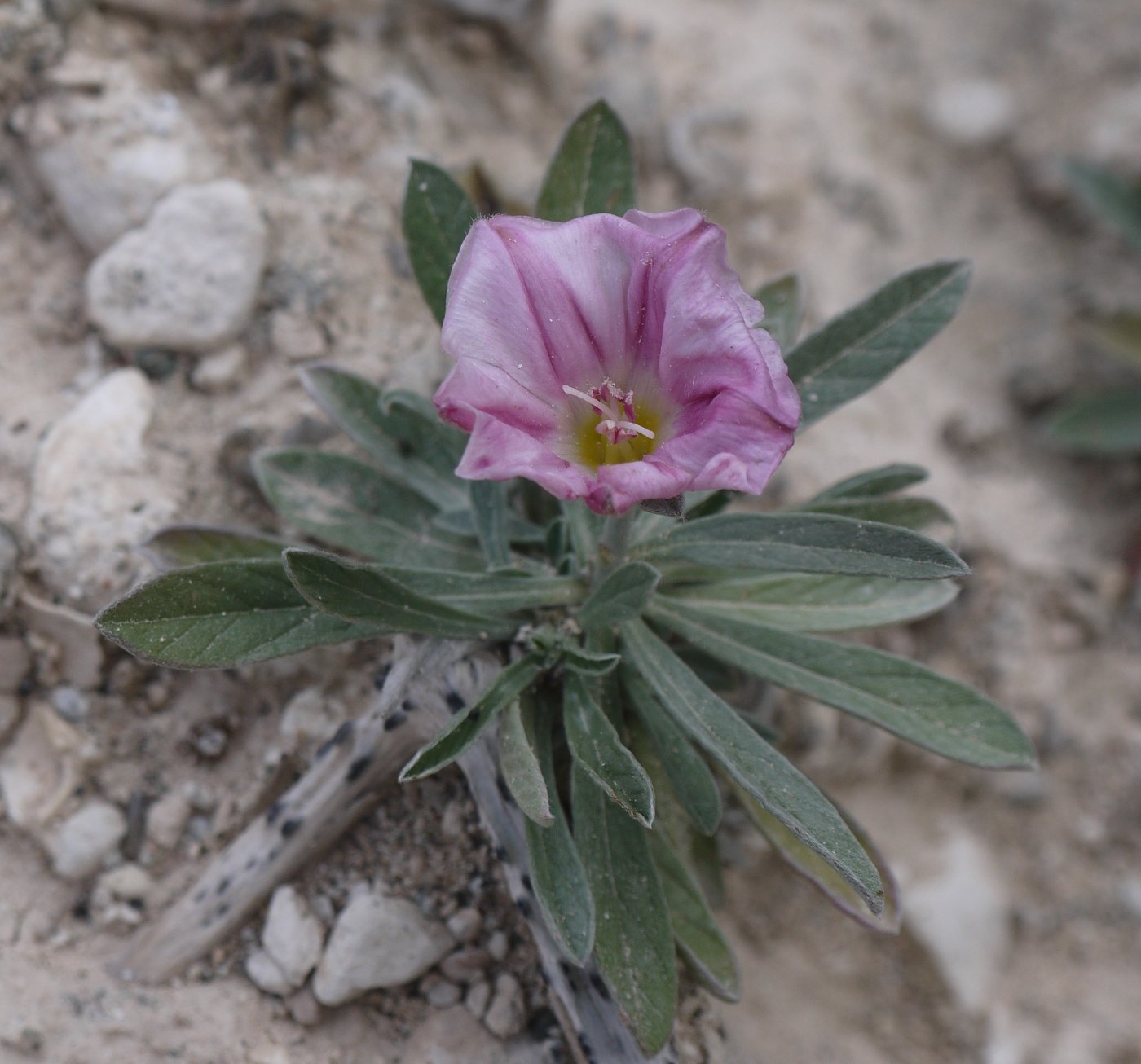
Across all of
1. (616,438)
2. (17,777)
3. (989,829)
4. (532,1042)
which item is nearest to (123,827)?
(17,777)

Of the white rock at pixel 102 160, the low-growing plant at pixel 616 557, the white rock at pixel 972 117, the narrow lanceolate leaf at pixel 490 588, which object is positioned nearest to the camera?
the low-growing plant at pixel 616 557

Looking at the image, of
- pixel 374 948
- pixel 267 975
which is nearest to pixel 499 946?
pixel 374 948

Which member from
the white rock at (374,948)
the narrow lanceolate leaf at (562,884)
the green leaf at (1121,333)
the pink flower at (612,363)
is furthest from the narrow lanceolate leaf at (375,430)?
the green leaf at (1121,333)

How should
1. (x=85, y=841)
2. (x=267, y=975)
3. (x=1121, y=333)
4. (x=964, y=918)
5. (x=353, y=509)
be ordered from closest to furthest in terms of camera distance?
(x=267, y=975) < (x=85, y=841) < (x=353, y=509) < (x=964, y=918) < (x=1121, y=333)

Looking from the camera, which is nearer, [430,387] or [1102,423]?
[430,387]

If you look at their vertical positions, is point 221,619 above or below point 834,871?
above

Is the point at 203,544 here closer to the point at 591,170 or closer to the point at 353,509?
the point at 353,509

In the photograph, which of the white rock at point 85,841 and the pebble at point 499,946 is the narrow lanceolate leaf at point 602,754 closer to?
the pebble at point 499,946

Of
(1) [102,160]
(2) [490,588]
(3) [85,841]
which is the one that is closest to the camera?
(2) [490,588]
